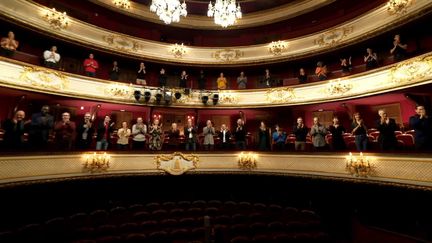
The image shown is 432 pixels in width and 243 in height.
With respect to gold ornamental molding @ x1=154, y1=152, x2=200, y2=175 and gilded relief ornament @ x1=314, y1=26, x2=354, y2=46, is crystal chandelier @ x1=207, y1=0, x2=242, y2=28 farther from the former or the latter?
gilded relief ornament @ x1=314, y1=26, x2=354, y2=46

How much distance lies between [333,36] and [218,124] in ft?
19.5

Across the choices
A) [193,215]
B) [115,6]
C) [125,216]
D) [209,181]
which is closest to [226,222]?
[193,215]

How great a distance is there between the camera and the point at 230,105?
9.41 meters

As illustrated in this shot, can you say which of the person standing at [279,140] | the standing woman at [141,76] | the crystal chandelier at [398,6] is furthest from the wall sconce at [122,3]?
the crystal chandelier at [398,6]

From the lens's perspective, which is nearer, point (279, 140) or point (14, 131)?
point (14, 131)

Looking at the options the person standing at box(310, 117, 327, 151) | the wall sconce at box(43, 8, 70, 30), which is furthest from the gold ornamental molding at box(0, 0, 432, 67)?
the person standing at box(310, 117, 327, 151)

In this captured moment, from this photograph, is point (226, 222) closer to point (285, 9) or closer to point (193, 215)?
point (193, 215)

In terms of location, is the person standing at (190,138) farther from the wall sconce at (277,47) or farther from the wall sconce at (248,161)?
the wall sconce at (277,47)

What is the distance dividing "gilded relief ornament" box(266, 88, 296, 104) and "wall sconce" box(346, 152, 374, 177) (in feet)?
11.0

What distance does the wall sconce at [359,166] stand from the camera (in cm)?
557

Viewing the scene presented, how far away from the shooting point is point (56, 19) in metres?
7.32

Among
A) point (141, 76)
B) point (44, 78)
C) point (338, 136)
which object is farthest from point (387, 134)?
point (44, 78)

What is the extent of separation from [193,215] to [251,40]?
8.62 metres

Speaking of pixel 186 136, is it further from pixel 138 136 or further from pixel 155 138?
pixel 138 136
